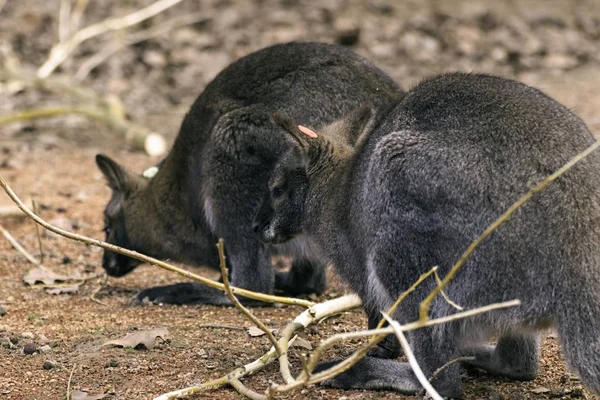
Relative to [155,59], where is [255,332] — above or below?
above

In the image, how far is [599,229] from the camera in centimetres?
407

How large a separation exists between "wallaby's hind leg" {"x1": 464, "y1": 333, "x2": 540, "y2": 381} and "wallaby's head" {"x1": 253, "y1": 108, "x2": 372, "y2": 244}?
1211 mm

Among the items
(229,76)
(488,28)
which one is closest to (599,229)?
(229,76)

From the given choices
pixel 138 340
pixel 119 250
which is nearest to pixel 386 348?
pixel 138 340

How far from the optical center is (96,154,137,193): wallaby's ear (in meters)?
6.94

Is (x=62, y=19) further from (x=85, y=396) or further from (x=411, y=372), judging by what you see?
(x=411, y=372)

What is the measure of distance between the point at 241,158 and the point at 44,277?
5.40 ft

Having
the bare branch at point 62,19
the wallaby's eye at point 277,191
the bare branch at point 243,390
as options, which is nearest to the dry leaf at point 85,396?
the bare branch at point 243,390

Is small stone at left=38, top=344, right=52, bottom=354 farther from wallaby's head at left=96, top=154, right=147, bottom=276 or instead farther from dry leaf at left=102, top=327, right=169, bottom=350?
wallaby's head at left=96, top=154, right=147, bottom=276

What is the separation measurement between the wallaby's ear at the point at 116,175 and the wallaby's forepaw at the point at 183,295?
981 mm

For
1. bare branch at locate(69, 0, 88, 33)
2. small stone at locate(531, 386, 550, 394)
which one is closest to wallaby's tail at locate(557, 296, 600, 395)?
small stone at locate(531, 386, 550, 394)

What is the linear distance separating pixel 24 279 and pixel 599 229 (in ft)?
13.3

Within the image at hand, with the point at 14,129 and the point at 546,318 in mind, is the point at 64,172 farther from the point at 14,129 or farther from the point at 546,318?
the point at 546,318

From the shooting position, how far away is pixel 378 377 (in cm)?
459
